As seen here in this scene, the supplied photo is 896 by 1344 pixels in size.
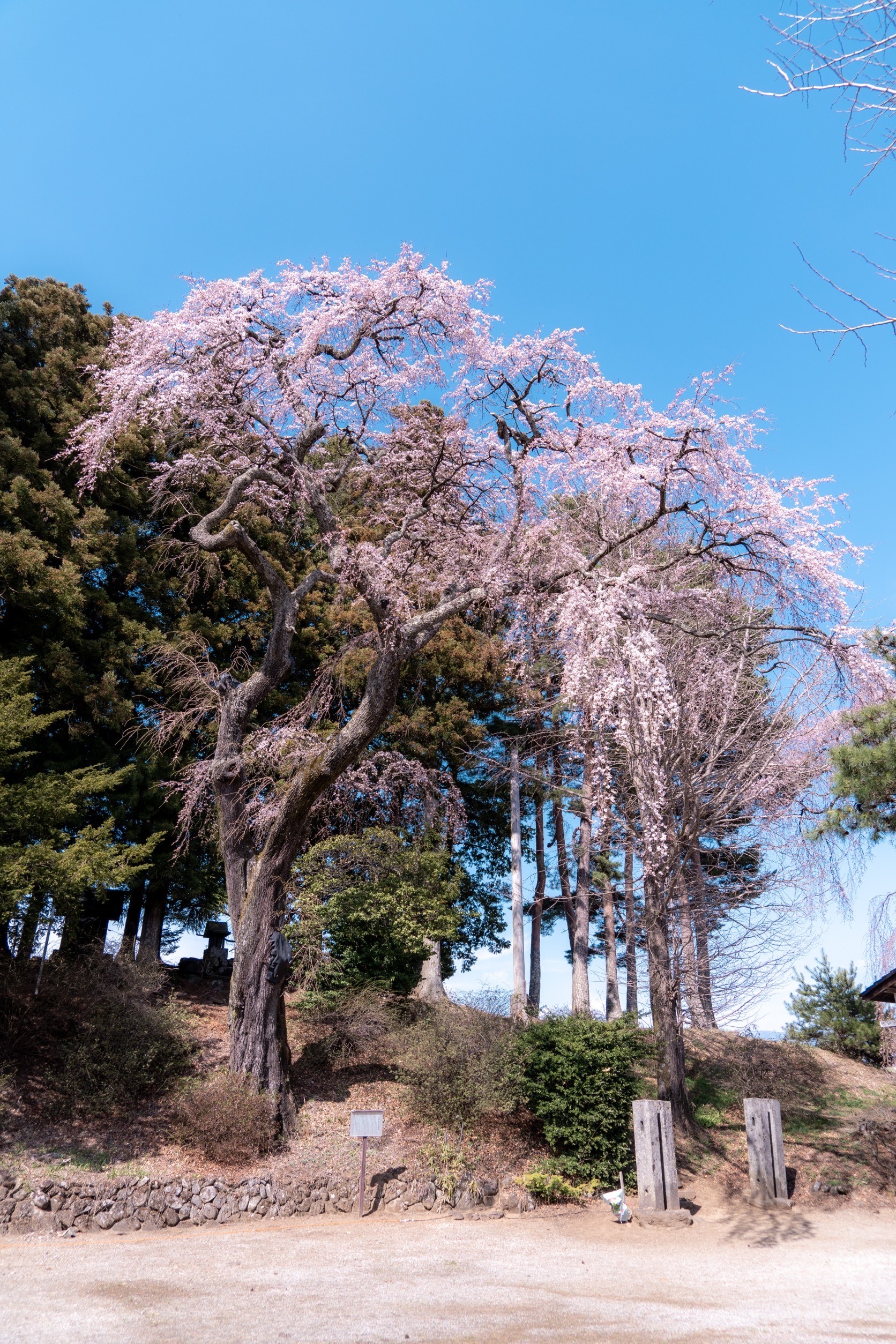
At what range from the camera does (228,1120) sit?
33.7 ft

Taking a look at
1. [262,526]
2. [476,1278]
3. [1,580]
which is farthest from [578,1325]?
[262,526]

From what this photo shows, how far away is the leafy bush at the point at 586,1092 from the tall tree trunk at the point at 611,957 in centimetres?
744

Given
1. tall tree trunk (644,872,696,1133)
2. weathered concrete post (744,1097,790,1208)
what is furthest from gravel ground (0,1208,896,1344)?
tall tree trunk (644,872,696,1133)

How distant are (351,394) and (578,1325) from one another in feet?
35.7

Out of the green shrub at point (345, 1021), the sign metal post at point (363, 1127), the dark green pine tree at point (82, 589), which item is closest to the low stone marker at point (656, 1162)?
the sign metal post at point (363, 1127)

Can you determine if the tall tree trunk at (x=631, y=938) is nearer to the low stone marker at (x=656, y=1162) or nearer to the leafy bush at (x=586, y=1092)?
the leafy bush at (x=586, y=1092)

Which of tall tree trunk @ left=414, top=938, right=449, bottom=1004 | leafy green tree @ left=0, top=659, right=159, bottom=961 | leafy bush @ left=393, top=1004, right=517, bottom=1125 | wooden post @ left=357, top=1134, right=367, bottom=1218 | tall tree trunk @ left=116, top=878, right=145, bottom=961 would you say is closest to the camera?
wooden post @ left=357, top=1134, right=367, bottom=1218

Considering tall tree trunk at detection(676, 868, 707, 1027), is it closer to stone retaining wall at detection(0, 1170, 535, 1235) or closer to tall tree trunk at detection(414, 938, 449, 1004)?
stone retaining wall at detection(0, 1170, 535, 1235)

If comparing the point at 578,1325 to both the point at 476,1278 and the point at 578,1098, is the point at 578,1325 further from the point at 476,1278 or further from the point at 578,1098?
the point at 578,1098

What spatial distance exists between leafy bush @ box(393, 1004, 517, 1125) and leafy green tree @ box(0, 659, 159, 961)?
461 cm

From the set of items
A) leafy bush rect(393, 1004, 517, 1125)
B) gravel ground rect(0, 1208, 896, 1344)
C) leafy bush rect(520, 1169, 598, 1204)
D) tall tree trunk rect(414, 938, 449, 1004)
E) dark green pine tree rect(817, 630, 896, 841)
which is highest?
dark green pine tree rect(817, 630, 896, 841)

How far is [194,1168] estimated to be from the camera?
10109mm

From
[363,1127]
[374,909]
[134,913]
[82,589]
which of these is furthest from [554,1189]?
[82,589]

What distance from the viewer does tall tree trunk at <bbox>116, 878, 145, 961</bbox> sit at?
17.0m
